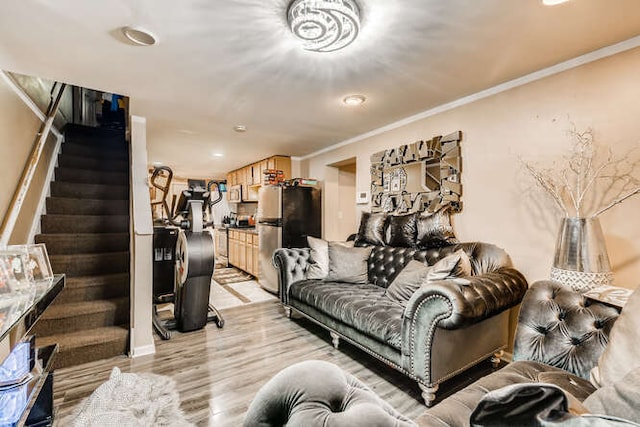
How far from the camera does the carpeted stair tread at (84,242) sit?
279 centimetres

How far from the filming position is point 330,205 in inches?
187

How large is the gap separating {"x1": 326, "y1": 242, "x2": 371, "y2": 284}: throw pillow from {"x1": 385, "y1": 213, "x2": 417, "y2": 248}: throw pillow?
29cm

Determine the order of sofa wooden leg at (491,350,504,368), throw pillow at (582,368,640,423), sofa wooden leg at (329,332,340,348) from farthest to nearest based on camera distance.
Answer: sofa wooden leg at (329,332,340,348) → sofa wooden leg at (491,350,504,368) → throw pillow at (582,368,640,423)

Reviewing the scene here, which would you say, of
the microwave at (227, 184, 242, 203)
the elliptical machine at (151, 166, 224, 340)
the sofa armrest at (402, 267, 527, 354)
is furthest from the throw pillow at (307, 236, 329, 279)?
the microwave at (227, 184, 242, 203)

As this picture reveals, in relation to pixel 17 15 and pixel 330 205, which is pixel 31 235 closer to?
pixel 17 15

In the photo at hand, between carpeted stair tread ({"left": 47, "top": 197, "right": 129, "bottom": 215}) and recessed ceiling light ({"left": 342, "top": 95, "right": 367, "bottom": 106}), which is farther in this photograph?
carpeted stair tread ({"left": 47, "top": 197, "right": 129, "bottom": 215})

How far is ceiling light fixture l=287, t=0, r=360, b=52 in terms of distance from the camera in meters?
1.39

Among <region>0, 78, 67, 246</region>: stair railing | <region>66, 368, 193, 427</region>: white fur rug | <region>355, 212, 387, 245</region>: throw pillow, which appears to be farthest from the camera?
<region>355, 212, 387, 245</region>: throw pillow

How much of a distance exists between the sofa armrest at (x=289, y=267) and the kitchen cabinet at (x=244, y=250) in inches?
72.5

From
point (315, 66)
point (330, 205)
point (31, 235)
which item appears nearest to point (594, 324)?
point (315, 66)

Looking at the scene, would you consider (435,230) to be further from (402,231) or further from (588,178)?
(588,178)

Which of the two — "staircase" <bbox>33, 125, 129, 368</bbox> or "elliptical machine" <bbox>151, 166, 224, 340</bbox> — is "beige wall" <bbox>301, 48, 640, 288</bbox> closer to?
"elliptical machine" <bbox>151, 166, 224, 340</bbox>

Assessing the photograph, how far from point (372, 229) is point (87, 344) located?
2837mm

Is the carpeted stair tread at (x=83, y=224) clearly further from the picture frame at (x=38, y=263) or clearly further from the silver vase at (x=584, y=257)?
the silver vase at (x=584, y=257)
